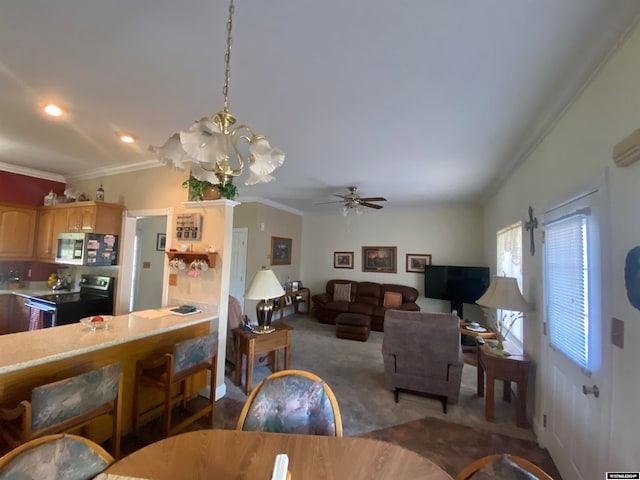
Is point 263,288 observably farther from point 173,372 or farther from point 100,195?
point 100,195

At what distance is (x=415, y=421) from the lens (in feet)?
7.90

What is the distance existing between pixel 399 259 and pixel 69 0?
5.97 m

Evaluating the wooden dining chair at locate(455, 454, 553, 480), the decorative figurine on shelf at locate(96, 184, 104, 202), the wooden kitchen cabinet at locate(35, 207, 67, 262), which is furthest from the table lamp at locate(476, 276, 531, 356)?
the wooden kitchen cabinet at locate(35, 207, 67, 262)

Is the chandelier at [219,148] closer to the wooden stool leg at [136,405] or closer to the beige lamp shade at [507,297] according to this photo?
the wooden stool leg at [136,405]

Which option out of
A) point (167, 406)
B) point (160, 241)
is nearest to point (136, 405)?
point (167, 406)

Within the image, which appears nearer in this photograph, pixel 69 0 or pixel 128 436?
pixel 69 0

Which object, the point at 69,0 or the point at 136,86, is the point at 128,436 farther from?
the point at 69,0

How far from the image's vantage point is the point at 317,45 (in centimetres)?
142

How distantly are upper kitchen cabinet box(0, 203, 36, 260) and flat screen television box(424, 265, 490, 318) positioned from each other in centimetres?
680

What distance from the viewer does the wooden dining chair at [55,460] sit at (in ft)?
2.65

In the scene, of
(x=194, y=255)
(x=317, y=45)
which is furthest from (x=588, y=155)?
(x=194, y=255)

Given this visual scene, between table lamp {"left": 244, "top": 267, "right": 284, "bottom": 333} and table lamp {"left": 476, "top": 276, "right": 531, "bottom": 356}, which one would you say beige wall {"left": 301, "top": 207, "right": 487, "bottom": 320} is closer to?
table lamp {"left": 476, "top": 276, "right": 531, "bottom": 356}

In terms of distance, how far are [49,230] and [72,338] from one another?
311cm

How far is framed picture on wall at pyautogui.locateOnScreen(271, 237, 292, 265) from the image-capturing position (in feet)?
19.2
